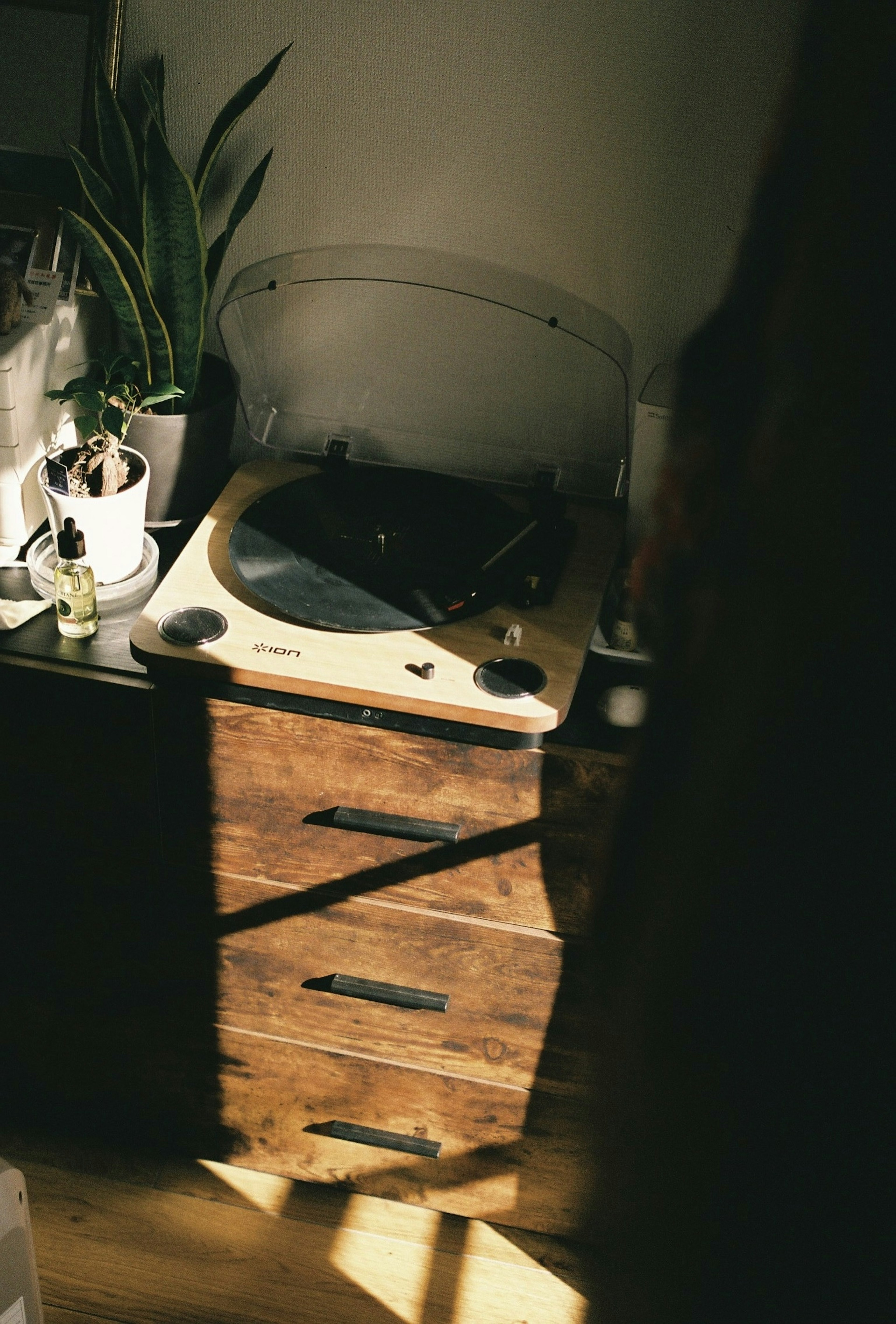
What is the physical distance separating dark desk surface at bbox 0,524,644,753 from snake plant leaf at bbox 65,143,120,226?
1.49ft

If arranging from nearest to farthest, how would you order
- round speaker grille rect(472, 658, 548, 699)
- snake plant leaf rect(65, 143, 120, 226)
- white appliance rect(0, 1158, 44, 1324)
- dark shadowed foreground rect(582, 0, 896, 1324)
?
1. dark shadowed foreground rect(582, 0, 896, 1324)
2. white appliance rect(0, 1158, 44, 1324)
3. round speaker grille rect(472, 658, 548, 699)
4. snake plant leaf rect(65, 143, 120, 226)

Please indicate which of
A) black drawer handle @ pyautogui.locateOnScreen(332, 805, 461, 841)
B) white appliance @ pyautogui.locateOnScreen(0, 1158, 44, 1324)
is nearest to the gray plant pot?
black drawer handle @ pyautogui.locateOnScreen(332, 805, 461, 841)

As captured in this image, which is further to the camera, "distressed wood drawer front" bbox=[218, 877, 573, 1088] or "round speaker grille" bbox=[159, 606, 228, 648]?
"distressed wood drawer front" bbox=[218, 877, 573, 1088]

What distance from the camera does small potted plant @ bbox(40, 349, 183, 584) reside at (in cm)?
123

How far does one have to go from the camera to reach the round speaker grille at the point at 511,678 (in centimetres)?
113

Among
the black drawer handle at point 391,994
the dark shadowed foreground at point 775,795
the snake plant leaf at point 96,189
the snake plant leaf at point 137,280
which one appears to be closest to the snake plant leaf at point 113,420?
the snake plant leaf at point 137,280

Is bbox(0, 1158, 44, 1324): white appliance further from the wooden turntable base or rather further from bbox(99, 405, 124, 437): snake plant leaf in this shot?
bbox(99, 405, 124, 437): snake plant leaf

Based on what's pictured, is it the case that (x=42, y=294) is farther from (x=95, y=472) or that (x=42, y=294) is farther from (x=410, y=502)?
(x=410, y=502)

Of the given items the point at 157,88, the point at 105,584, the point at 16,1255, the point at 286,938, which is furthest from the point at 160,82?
the point at 16,1255

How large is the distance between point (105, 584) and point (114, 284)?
1.21 ft

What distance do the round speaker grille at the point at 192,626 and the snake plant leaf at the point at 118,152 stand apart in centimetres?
51

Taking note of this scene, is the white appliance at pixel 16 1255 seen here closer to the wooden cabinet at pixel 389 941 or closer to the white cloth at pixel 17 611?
the wooden cabinet at pixel 389 941

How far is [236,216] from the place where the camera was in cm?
135

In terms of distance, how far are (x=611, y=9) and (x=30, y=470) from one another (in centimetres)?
89
